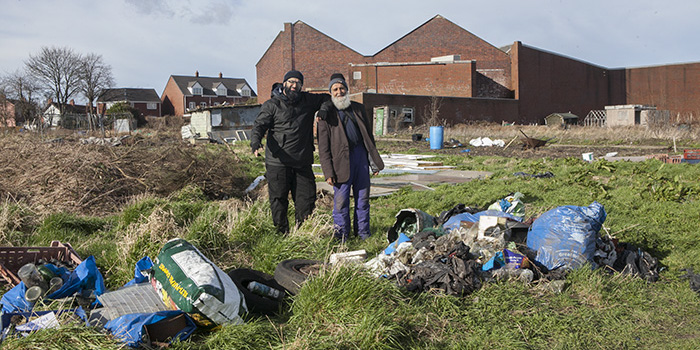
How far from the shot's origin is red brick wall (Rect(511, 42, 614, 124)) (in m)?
50.6

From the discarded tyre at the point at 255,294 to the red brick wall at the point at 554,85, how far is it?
4925cm

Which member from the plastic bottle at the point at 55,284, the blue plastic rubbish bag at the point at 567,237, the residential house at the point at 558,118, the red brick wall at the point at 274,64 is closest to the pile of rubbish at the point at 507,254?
the blue plastic rubbish bag at the point at 567,237

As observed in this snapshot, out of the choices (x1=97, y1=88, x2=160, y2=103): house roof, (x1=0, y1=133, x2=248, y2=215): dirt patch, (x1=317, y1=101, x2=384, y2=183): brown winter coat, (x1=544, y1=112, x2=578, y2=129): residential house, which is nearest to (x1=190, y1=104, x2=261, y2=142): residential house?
(x1=544, y1=112, x2=578, y2=129): residential house

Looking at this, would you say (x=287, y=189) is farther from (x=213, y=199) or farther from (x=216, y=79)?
(x=216, y=79)

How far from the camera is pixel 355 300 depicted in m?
3.36

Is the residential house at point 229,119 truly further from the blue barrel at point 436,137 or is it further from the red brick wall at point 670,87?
the red brick wall at point 670,87

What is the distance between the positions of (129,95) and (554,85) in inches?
2415

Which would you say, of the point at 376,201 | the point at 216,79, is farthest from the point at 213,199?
the point at 216,79

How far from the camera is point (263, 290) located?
3779mm

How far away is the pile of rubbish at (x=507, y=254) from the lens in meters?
4.12

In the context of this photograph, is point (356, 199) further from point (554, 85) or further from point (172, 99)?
point (172, 99)

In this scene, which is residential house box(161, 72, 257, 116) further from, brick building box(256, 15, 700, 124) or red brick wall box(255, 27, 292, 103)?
brick building box(256, 15, 700, 124)

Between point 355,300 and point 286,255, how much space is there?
5.23 feet

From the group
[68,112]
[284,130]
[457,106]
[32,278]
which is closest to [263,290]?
[32,278]
